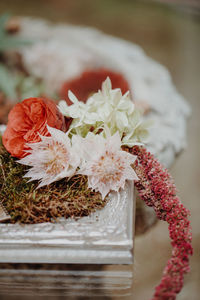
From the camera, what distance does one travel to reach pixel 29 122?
0.77 meters

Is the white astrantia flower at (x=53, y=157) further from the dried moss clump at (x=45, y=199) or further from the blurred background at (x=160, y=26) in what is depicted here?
the blurred background at (x=160, y=26)

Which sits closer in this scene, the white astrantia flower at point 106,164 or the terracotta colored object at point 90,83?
the white astrantia flower at point 106,164

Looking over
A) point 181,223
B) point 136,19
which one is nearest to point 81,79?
point 181,223

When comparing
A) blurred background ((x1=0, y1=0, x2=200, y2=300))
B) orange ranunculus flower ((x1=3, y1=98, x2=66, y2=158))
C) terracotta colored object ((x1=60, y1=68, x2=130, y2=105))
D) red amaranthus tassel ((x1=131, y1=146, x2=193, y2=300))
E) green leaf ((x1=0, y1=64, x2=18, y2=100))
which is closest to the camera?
red amaranthus tassel ((x1=131, y1=146, x2=193, y2=300))

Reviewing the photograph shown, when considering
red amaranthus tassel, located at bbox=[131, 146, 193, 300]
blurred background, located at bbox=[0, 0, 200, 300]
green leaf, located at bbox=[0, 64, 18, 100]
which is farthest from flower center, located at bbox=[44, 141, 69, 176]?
green leaf, located at bbox=[0, 64, 18, 100]

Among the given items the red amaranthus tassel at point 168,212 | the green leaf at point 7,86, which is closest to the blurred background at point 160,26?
the red amaranthus tassel at point 168,212

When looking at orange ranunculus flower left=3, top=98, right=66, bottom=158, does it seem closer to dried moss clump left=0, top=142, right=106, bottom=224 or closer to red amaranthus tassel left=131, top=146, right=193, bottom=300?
dried moss clump left=0, top=142, right=106, bottom=224

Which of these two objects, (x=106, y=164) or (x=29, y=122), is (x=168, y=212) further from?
(x=29, y=122)

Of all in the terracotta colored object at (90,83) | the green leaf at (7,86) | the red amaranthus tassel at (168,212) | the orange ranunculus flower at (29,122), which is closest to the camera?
the red amaranthus tassel at (168,212)

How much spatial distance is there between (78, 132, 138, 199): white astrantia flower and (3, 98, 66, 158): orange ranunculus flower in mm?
88

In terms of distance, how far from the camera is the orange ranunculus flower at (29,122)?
29.5 inches

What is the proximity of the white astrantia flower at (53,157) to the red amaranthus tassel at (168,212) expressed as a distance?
15cm

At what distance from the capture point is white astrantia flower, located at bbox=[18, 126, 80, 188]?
2.41ft

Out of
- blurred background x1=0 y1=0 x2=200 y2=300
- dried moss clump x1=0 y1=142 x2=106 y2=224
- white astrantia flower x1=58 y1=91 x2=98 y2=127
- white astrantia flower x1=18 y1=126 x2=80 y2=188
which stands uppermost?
blurred background x1=0 y1=0 x2=200 y2=300
